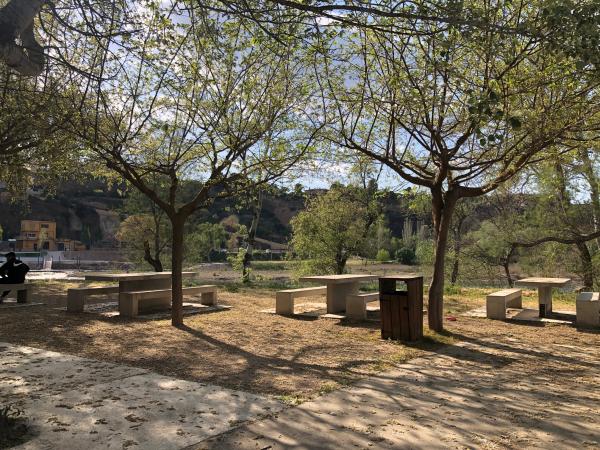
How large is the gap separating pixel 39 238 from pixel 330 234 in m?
53.6

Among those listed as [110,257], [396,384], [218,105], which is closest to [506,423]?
[396,384]

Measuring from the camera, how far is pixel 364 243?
20.9m

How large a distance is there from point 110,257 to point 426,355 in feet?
189

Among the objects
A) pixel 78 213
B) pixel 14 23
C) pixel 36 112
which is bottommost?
pixel 36 112

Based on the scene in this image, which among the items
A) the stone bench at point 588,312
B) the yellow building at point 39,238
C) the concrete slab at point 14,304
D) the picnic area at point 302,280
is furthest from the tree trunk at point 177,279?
the yellow building at point 39,238

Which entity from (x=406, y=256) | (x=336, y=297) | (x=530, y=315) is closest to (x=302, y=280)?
(x=336, y=297)

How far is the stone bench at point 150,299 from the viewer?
9461 millimetres

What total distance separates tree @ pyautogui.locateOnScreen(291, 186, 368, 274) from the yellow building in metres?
51.3

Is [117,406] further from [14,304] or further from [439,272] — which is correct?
[14,304]

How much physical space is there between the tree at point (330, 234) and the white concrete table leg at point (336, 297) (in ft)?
31.9

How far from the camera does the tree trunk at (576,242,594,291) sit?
16133 mm

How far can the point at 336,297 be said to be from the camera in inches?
399

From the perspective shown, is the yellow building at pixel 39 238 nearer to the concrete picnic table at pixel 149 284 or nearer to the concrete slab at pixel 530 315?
the concrete picnic table at pixel 149 284

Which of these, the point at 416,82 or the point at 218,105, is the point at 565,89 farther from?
the point at 218,105
